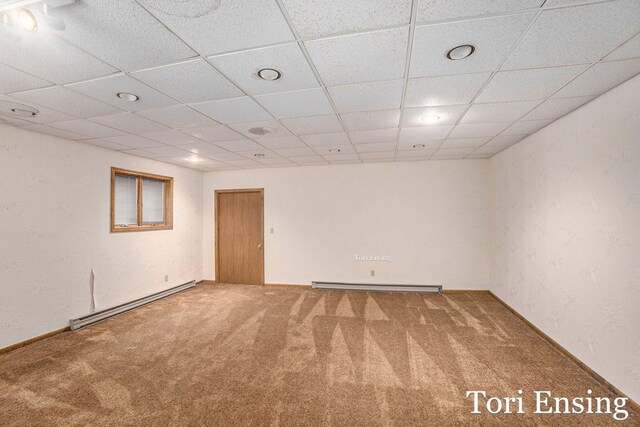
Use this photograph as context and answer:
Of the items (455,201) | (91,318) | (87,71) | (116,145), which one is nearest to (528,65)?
(87,71)

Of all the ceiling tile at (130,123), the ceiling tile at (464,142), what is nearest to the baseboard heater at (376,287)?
the ceiling tile at (464,142)

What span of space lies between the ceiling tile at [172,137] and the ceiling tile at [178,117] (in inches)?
11.1

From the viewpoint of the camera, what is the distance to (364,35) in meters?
1.56

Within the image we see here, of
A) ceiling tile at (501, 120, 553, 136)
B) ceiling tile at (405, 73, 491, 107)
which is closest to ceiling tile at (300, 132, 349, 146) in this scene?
ceiling tile at (405, 73, 491, 107)

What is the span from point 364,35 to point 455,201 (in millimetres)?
4534

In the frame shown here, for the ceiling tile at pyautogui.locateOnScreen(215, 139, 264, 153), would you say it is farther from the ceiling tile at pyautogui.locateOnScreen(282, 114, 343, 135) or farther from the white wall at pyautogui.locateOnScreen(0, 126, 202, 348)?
the white wall at pyautogui.locateOnScreen(0, 126, 202, 348)

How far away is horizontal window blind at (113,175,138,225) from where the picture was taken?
14.6ft

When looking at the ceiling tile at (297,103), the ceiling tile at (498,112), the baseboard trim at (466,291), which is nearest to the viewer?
the ceiling tile at (297,103)

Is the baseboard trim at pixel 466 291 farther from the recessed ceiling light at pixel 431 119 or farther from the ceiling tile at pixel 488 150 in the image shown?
the recessed ceiling light at pixel 431 119

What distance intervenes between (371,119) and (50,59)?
267cm

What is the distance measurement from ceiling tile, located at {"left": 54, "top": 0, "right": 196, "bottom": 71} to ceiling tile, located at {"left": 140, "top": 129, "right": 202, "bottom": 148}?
1578 millimetres

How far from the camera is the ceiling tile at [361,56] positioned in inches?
62.6

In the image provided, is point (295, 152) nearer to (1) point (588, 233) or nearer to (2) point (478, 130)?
(2) point (478, 130)

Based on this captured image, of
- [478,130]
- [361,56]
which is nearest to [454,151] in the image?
[478,130]
